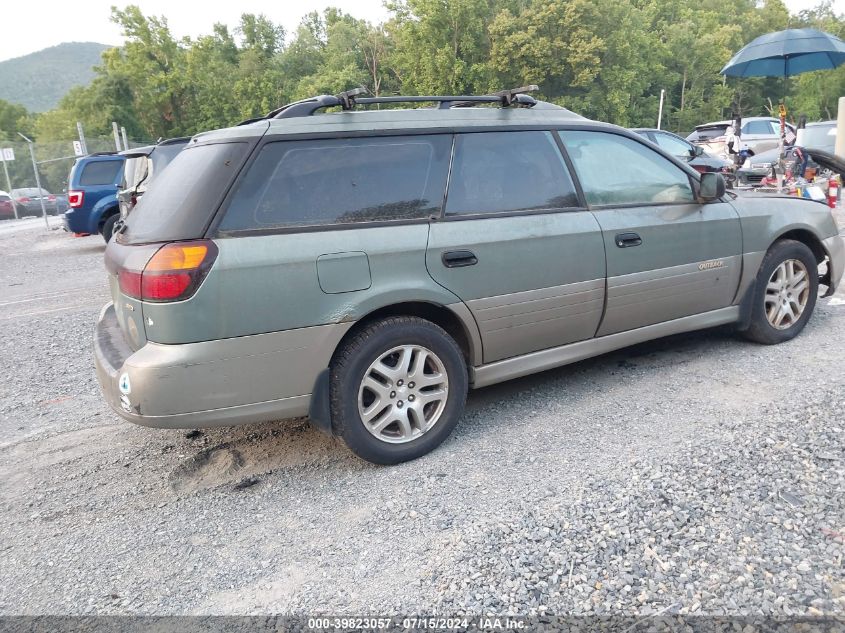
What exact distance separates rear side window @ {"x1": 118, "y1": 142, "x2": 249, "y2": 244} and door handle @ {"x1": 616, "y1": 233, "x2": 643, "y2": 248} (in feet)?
7.31

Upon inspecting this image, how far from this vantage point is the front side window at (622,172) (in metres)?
4.06

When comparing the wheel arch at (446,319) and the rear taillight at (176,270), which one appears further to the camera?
the wheel arch at (446,319)

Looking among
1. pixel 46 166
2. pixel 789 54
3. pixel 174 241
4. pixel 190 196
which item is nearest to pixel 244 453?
pixel 174 241

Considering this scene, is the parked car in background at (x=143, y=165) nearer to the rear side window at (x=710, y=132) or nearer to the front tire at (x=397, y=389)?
the front tire at (x=397, y=389)

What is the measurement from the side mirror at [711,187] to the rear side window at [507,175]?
1.05 metres

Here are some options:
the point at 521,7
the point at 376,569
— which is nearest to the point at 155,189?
the point at 376,569

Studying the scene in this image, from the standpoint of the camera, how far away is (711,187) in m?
4.38

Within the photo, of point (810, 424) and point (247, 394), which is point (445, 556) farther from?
point (810, 424)

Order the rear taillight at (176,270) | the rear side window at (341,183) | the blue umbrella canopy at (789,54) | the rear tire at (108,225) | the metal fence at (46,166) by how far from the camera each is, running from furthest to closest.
A: the metal fence at (46,166)
the rear tire at (108,225)
the blue umbrella canopy at (789,54)
the rear side window at (341,183)
the rear taillight at (176,270)

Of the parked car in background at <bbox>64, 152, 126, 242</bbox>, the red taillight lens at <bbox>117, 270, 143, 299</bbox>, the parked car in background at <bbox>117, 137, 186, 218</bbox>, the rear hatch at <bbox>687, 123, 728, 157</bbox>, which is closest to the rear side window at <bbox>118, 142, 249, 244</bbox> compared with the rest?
the red taillight lens at <bbox>117, 270, 143, 299</bbox>

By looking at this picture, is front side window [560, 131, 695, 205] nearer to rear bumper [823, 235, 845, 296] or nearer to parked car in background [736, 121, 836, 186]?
rear bumper [823, 235, 845, 296]

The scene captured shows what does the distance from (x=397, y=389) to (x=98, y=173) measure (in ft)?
39.0

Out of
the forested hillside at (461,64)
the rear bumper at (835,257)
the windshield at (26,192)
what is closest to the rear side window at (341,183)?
the rear bumper at (835,257)

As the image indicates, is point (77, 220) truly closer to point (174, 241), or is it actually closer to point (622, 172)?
point (174, 241)
